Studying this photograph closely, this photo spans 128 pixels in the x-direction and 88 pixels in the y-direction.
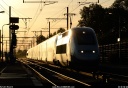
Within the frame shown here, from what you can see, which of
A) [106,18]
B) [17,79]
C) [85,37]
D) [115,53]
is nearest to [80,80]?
[17,79]

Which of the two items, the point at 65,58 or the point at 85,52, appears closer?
the point at 85,52

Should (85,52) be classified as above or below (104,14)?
below

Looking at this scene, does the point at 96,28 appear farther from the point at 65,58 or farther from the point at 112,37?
the point at 65,58

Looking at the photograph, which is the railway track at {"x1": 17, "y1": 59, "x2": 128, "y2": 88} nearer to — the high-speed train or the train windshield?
the high-speed train

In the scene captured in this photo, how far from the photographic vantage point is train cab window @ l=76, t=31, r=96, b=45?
107 feet

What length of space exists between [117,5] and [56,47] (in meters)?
82.7

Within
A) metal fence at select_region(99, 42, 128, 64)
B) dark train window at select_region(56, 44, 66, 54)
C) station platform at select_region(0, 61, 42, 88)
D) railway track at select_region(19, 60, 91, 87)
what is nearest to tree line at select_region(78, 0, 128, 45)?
metal fence at select_region(99, 42, 128, 64)

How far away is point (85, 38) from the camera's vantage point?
1303 inches

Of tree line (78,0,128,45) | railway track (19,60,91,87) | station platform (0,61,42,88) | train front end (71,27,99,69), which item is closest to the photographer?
railway track (19,60,91,87)

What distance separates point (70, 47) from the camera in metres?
32.9

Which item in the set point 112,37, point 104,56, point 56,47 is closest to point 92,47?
point 56,47

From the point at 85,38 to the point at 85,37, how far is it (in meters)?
0.15

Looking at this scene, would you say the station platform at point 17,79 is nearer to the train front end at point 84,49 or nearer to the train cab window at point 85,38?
the train front end at point 84,49

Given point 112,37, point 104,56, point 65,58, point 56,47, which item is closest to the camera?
point 65,58
